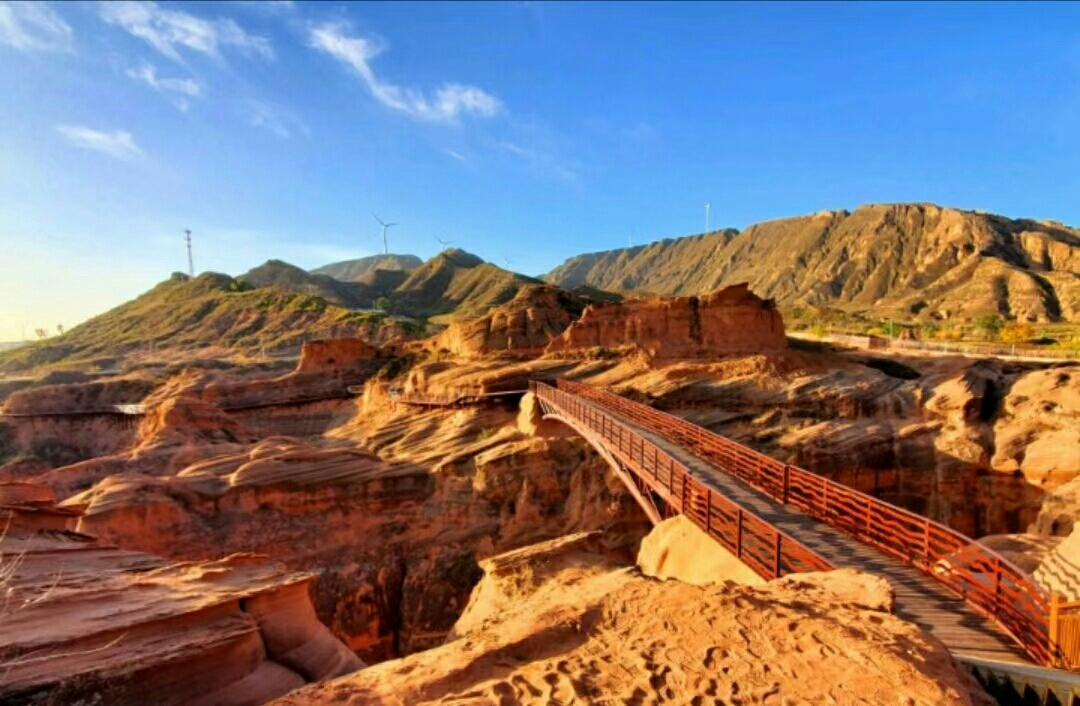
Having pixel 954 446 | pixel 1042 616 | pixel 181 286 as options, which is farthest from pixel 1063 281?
pixel 181 286

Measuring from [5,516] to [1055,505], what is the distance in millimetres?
27655

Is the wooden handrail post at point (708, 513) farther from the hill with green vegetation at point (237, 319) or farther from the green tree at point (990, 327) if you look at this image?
the green tree at point (990, 327)

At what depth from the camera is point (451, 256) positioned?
14938 cm

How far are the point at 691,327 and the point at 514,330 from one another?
1171 cm

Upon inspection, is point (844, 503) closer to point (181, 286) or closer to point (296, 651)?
point (296, 651)

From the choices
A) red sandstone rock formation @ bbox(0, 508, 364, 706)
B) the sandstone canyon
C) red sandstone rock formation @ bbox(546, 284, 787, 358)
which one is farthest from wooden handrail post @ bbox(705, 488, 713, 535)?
red sandstone rock formation @ bbox(546, 284, 787, 358)

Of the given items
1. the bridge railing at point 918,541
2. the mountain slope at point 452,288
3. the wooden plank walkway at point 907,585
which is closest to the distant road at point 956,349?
the bridge railing at point 918,541

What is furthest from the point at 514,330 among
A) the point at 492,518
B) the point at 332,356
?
the point at 492,518

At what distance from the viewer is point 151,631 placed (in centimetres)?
743

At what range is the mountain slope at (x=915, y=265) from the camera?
92250 mm

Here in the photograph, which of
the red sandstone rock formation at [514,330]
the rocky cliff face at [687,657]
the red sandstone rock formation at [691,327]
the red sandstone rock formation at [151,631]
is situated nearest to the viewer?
the rocky cliff face at [687,657]

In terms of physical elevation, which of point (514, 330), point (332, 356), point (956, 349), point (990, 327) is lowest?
point (956, 349)

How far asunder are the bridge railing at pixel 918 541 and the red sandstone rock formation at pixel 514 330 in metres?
22.9

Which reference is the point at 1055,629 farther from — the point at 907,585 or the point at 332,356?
the point at 332,356
